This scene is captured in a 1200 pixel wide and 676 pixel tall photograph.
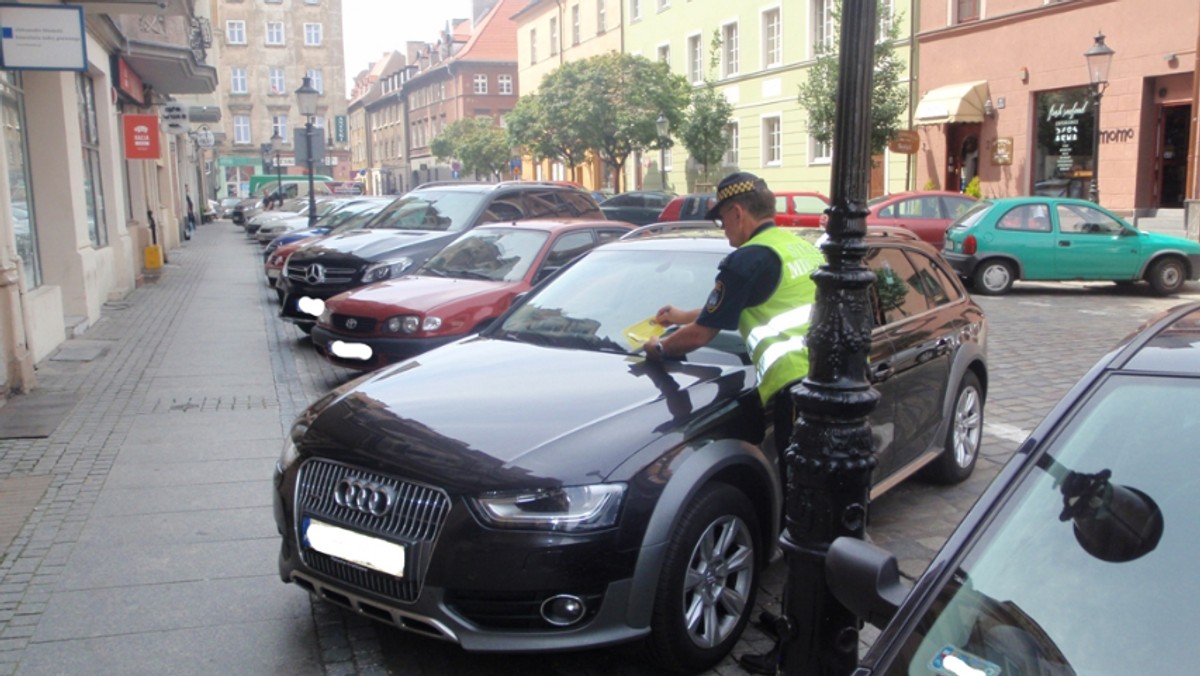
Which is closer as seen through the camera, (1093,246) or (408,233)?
(408,233)

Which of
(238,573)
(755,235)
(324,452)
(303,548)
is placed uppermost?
(755,235)

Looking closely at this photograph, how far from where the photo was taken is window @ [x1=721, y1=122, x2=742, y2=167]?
3850cm

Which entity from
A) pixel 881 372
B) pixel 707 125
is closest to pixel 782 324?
pixel 881 372

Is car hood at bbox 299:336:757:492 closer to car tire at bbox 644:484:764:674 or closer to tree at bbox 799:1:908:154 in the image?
car tire at bbox 644:484:764:674

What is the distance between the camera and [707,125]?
36.5m

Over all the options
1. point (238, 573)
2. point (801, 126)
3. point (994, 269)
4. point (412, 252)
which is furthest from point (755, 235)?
point (801, 126)

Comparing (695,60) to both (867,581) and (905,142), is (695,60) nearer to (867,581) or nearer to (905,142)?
(905,142)

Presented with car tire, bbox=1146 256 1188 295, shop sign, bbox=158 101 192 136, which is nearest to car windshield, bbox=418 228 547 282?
car tire, bbox=1146 256 1188 295

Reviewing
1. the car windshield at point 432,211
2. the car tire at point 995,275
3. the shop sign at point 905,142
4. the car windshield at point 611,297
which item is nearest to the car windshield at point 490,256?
the car windshield at point 432,211

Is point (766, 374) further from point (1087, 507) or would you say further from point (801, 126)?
point (801, 126)

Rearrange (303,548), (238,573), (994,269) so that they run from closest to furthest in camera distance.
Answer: (303,548) < (238,573) < (994,269)

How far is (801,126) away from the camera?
34.2 metres

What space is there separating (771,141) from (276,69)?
5318 cm

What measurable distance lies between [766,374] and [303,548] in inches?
75.9
